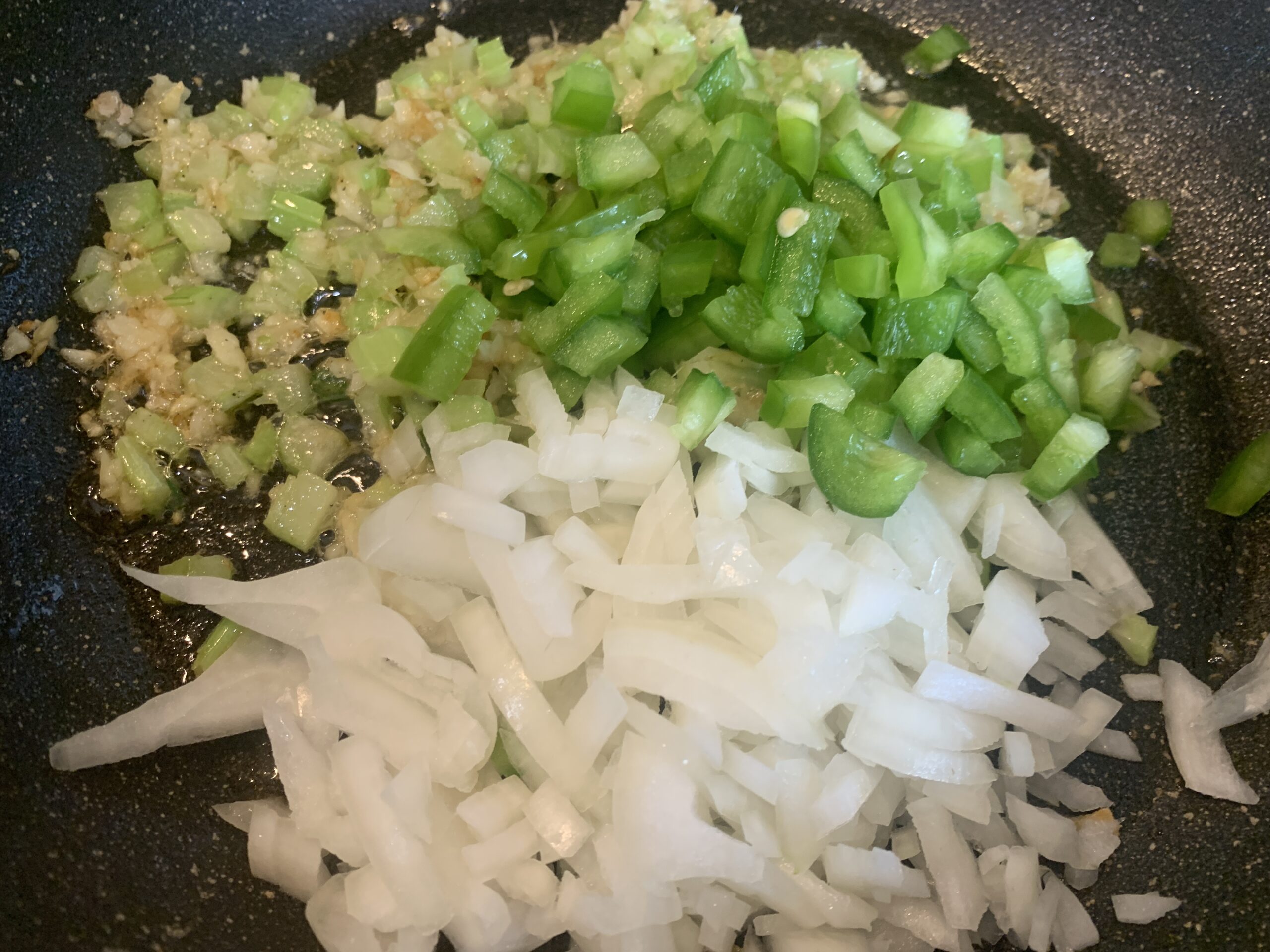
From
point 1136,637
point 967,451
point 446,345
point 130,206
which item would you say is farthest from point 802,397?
point 130,206

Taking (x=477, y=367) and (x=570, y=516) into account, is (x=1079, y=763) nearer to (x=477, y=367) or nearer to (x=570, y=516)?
(x=570, y=516)

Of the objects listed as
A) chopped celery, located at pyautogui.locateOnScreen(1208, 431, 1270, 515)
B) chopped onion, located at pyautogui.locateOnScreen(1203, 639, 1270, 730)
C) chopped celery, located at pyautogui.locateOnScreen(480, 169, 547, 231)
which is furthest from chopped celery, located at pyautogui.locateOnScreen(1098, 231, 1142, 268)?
chopped celery, located at pyautogui.locateOnScreen(480, 169, 547, 231)

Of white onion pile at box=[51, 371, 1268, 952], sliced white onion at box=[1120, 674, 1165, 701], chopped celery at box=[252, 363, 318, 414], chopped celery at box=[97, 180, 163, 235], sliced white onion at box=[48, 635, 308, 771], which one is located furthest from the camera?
chopped celery at box=[97, 180, 163, 235]

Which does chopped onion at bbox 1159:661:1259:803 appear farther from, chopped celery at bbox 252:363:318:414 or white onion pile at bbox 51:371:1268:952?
chopped celery at bbox 252:363:318:414

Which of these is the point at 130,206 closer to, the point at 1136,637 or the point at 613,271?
the point at 613,271

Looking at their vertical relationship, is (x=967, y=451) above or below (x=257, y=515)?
above

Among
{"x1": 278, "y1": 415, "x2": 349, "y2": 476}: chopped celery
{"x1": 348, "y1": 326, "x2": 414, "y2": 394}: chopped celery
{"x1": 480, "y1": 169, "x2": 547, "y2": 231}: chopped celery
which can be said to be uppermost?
{"x1": 480, "y1": 169, "x2": 547, "y2": 231}: chopped celery

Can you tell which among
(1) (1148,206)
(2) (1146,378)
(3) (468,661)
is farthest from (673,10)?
(3) (468,661)
